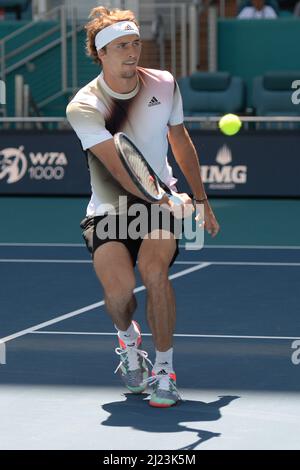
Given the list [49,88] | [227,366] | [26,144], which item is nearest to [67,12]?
[49,88]

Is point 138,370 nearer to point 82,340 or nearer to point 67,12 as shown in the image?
point 82,340

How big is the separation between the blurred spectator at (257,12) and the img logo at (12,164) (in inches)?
194

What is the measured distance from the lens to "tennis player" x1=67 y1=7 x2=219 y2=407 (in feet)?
19.5

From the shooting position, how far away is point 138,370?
625cm

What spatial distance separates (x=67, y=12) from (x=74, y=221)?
7.46m

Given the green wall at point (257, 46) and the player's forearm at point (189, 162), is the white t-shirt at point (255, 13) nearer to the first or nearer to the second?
the green wall at point (257, 46)

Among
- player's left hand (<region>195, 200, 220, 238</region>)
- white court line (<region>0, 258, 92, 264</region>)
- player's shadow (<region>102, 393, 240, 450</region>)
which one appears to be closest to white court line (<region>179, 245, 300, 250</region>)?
white court line (<region>0, 258, 92, 264</region>)

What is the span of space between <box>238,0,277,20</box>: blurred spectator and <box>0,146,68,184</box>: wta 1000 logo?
4689 millimetres

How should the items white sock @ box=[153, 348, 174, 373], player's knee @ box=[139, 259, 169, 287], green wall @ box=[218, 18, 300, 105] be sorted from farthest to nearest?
green wall @ box=[218, 18, 300, 105] → white sock @ box=[153, 348, 174, 373] → player's knee @ box=[139, 259, 169, 287]

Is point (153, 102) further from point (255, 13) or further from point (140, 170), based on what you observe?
point (255, 13)

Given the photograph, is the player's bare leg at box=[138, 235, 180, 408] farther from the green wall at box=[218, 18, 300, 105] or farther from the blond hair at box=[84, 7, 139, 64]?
the green wall at box=[218, 18, 300, 105]

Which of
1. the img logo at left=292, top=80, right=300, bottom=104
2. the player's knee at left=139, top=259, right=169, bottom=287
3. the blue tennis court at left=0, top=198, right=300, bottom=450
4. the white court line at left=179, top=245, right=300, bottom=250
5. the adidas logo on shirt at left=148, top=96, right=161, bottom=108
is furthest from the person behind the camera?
the img logo at left=292, top=80, right=300, bottom=104

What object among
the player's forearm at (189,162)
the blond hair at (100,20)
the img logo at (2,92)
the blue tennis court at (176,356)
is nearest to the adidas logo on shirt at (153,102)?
the player's forearm at (189,162)

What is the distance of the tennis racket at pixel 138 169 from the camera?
556 cm
